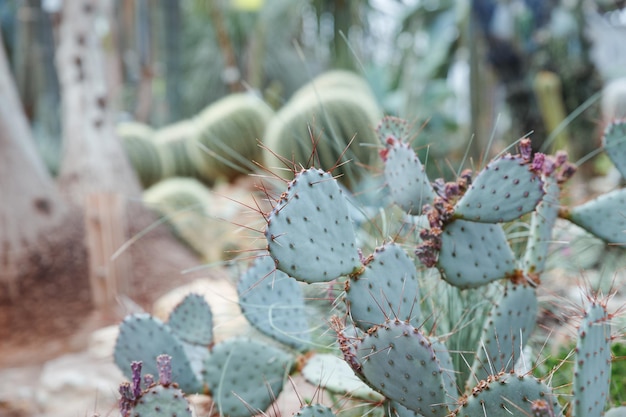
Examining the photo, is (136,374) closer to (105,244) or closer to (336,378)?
(336,378)

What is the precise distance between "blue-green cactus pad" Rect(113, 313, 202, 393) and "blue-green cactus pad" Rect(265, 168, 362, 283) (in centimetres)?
62

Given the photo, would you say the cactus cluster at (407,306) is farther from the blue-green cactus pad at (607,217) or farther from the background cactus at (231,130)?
the background cactus at (231,130)

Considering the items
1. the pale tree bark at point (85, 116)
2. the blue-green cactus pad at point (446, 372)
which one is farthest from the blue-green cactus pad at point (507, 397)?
the pale tree bark at point (85, 116)

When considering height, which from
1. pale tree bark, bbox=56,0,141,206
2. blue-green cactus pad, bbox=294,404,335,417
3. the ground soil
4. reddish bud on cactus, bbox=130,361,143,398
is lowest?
blue-green cactus pad, bbox=294,404,335,417

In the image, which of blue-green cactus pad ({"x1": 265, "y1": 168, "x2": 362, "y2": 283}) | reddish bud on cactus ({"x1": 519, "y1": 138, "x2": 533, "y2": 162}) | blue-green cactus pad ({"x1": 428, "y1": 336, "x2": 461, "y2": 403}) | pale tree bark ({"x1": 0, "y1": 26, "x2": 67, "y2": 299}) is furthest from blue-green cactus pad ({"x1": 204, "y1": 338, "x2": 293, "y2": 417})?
pale tree bark ({"x1": 0, "y1": 26, "x2": 67, "y2": 299})

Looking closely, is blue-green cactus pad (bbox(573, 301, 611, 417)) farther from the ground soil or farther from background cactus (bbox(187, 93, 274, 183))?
background cactus (bbox(187, 93, 274, 183))

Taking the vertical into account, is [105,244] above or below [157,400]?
above

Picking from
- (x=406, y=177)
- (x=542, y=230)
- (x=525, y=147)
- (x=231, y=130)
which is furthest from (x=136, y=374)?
(x=231, y=130)

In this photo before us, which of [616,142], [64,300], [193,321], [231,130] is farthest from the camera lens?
[231,130]

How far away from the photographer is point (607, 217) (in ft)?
6.07

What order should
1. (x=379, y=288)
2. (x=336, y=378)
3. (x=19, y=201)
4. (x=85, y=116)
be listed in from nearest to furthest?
1. (x=379, y=288)
2. (x=336, y=378)
3. (x=19, y=201)
4. (x=85, y=116)

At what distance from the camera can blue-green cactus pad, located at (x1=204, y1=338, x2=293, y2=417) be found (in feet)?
5.97

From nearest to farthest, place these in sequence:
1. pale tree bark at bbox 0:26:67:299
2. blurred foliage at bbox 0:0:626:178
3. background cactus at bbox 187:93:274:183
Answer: pale tree bark at bbox 0:26:67:299
background cactus at bbox 187:93:274:183
blurred foliage at bbox 0:0:626:178

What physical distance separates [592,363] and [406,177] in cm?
55
